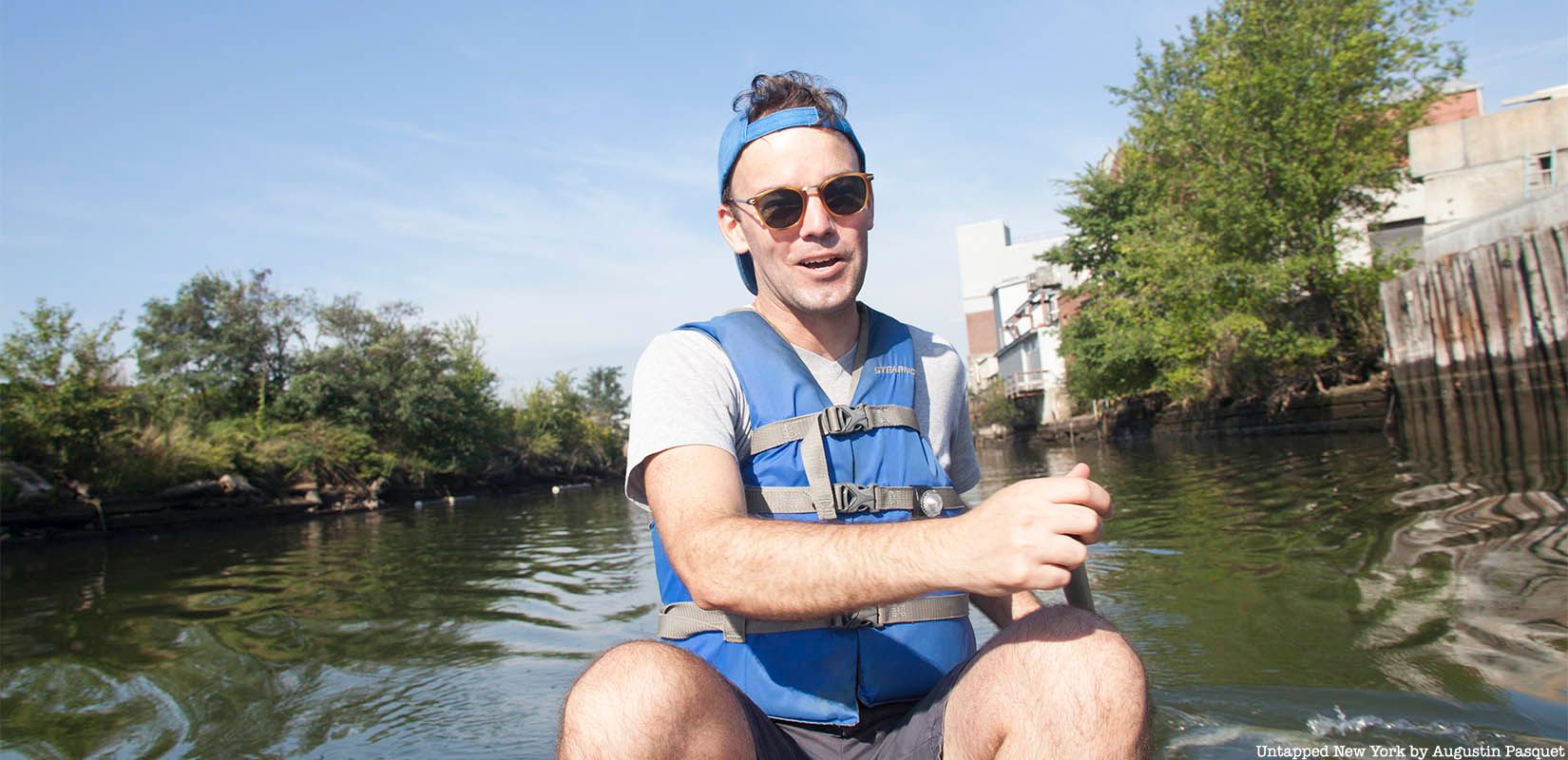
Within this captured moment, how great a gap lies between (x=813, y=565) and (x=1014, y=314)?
61907 millimetres

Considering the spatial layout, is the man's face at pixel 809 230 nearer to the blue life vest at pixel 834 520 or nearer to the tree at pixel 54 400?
the blue life vest at pixel 834 520

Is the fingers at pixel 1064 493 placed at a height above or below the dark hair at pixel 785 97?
below

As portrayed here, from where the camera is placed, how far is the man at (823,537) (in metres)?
1.41

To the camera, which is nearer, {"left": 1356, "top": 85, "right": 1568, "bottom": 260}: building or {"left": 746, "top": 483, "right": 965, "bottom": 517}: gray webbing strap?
{"left": 746, "top": 483, "right": 965, "bottom": 517}: gray webbing strap

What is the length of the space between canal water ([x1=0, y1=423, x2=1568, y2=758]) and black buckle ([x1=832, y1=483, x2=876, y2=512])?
1820 millimetres

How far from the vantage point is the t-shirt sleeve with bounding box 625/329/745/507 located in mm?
1724

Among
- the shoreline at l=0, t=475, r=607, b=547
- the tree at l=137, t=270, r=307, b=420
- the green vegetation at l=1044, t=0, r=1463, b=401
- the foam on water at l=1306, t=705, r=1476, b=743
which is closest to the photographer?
the foam on water at l=1306, t=705, r=1476, b=743

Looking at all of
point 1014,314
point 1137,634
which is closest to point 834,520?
point 1137,634

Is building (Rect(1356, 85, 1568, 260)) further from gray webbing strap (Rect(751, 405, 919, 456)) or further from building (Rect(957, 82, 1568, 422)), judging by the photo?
gray webbing strap (Rect(751, 405, 919, 456))

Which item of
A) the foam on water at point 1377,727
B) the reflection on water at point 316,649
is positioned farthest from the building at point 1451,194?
the reflection on water at point 316,649

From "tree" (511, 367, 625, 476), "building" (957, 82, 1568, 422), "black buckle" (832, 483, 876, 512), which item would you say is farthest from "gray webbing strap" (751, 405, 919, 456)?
"tree" (511, 367, 625, 476)

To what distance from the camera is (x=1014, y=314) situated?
61281 mm

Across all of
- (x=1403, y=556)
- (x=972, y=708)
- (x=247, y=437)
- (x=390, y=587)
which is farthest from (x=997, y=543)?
(x=247, y=437)

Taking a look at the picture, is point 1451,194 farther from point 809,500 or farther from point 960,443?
point 809,500
